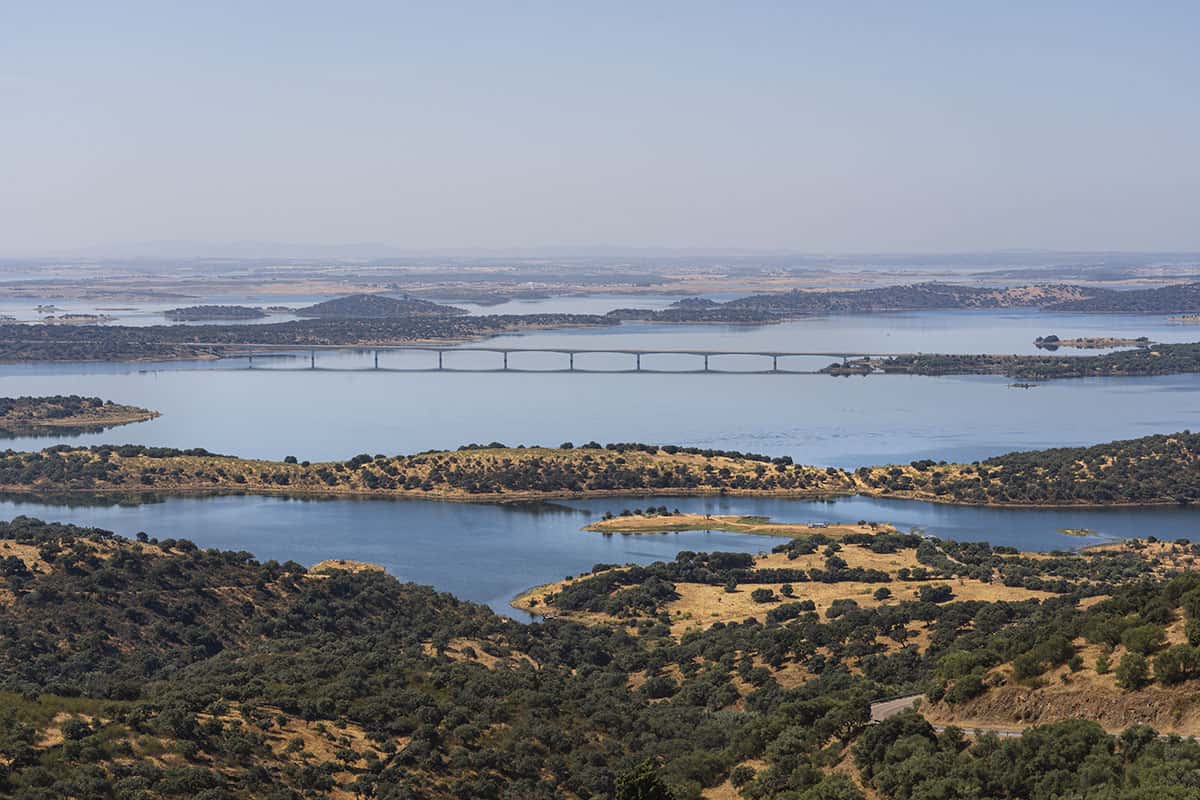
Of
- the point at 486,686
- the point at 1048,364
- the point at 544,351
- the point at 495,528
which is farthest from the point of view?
the point at 544,351

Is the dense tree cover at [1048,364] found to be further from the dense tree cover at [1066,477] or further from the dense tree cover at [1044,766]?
the dense tree cover at [1044,766]

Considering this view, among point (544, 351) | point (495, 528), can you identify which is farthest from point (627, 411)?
point (495, 528)

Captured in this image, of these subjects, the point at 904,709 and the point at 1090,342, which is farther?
the point at 1090,342

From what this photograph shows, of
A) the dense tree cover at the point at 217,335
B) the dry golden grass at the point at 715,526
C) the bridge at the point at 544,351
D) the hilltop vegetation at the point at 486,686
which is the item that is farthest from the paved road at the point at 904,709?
the dense tree cover at the point at 217,335

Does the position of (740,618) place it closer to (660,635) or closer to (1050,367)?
(660,635)

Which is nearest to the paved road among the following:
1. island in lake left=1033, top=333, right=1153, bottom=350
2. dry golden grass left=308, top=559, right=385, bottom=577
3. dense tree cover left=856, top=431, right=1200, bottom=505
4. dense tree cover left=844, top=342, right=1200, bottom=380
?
dry golden grass left=308, top=559, right=385, bottom=577

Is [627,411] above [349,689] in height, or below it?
below

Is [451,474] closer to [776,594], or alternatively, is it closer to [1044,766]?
[776,594]
